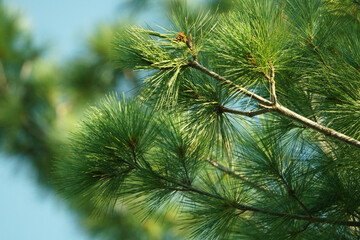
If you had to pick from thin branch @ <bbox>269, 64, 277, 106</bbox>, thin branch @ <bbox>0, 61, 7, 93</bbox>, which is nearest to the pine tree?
thin branch @ <bbox>269, 64, 277, 106</bbox>

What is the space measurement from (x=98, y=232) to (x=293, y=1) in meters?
2.59

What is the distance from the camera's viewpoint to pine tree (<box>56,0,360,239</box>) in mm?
921

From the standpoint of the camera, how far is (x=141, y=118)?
1.05m

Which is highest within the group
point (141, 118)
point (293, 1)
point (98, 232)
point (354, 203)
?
point (98, 232)

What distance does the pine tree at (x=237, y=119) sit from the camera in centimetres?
92

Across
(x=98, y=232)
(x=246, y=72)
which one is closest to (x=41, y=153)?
(x=98, y=232)

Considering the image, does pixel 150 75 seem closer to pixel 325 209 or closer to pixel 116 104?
pixel 116 104

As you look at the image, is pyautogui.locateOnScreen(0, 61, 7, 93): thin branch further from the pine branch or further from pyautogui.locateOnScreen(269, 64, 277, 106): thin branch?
pyautogui.locateOnScreen(269, 64, 277, 106): thin branch

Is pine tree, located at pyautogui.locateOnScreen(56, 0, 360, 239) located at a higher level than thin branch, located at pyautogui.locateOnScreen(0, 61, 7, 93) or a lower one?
lower

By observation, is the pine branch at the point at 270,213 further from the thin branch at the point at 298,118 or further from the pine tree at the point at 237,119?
the thin branch at the point at 298,118

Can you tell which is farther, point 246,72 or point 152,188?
point 152,188

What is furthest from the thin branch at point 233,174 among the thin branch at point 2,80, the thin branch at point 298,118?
the thin branch at point 2,80

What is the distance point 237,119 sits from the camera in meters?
1.07

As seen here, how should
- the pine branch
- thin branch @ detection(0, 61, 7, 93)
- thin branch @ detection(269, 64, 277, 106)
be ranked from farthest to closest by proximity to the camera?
1. thin branch @ detection(0, 61, 7, 93)
2. the pine branch
3. thin branch @ detection(269, 64, 277, 106)
